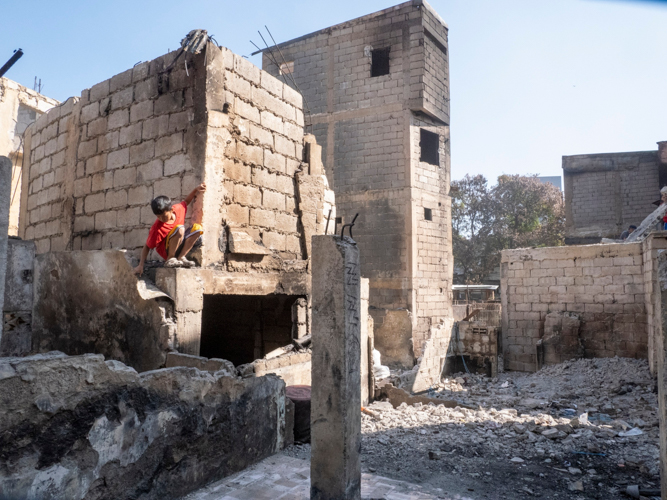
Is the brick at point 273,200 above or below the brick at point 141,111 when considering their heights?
below

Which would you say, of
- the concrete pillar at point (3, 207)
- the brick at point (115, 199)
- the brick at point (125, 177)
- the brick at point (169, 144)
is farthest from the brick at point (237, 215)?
the concrete pillar at point (3, 207)

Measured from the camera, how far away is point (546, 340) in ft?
37.7

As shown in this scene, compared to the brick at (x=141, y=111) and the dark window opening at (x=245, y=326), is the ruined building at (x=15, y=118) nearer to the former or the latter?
the dark window opening at (x=245, y=326)

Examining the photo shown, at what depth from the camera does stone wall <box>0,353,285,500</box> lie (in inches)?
100

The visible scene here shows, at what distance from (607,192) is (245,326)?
18831mm

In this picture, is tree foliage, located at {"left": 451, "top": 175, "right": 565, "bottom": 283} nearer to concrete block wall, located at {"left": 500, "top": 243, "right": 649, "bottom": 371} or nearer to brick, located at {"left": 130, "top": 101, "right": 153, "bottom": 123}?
concrete block wall, located at {"left": 500, "top": 243, "right": 649, "bottom": 371}

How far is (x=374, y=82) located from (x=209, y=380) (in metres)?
12.2

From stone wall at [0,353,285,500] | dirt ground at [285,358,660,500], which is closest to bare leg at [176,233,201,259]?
stone wall at [0,353,285,500]

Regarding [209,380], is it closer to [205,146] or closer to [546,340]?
[205,146]

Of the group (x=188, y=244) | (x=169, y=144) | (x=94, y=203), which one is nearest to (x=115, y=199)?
(x=94, y=203)

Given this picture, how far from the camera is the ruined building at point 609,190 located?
19938 millimetres

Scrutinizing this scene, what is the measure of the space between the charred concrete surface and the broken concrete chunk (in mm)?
985

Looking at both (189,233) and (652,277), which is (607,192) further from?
(189,233)

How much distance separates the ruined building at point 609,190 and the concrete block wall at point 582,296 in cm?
1061
